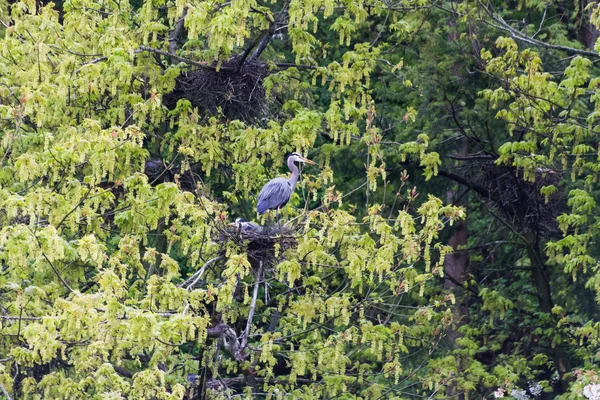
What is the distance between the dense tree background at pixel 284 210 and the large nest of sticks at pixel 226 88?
0.08ft

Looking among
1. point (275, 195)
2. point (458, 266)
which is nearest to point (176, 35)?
point (275, 195)

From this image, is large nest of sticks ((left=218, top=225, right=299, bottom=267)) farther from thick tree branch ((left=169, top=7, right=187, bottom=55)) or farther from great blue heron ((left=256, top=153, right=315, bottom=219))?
thick tree branch ((left=169, top=7, right=187, bottom=55))

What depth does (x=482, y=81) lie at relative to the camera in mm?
14656

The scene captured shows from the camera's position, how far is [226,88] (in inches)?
468

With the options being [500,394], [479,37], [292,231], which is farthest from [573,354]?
[292,231]

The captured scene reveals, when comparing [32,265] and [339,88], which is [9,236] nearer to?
[32,265]

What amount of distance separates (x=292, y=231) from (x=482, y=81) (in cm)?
550

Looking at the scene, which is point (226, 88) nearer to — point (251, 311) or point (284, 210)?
point (284, 210)

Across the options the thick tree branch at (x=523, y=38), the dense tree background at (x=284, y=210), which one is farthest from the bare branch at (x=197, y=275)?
the thick tree branch at (x=523, y=38)

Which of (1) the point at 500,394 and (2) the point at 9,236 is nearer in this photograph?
(2) the point at 9,236

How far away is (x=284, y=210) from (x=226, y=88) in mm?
1534

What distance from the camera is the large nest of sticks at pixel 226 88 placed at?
11852 millimetres

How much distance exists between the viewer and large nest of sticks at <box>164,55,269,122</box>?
11.9 meters

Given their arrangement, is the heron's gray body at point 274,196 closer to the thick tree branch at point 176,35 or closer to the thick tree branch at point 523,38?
the thick tree branch at point 176,35
